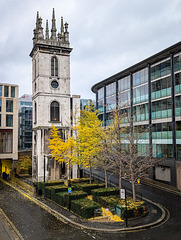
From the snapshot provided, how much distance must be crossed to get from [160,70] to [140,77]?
5.53m

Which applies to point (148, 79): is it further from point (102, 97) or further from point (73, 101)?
point (102, 97)

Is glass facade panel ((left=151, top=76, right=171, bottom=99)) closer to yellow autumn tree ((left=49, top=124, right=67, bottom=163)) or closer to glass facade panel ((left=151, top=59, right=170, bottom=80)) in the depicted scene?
glass facade panel ((left=151, top=59, right=170, bottom=80))

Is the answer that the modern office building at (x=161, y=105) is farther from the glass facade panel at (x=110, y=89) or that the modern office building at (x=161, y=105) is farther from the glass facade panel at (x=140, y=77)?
the glass facade panel at (x=110, y=89)

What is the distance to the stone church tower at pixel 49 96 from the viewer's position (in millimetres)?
37062

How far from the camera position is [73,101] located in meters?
40.0

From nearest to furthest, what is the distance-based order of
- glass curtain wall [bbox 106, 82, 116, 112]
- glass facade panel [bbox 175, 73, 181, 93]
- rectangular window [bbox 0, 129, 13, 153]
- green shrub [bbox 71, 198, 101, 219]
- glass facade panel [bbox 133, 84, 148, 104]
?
green shrub [bbox 71, 198, 101, 219], glass facade panel [bbox 175, 73, 181, 93], glass facade panel [bbox 133, 84, 148, 104], rectangular window [bbox 0, 129, 13, 153], glass curtain wall [bbox 106, 82, 116, 112]

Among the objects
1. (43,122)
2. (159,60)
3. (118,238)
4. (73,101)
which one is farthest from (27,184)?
(159,60)

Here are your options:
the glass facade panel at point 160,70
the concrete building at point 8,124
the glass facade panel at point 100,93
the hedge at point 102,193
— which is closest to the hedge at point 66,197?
the hedge at point 102,193

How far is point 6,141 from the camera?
51.4 m

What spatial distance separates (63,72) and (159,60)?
52.8 feet

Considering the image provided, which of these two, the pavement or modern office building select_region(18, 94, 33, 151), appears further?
modern office building select_region(18, 94, 33, 151)

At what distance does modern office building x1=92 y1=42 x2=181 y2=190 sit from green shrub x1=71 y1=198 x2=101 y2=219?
13.1m

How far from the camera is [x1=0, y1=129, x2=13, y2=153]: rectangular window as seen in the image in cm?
5097

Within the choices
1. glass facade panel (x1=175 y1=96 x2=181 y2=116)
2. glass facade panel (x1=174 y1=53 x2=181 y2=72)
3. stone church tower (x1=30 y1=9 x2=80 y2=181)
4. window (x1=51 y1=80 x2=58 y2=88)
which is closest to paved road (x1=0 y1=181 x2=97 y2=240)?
stone church tower (x1=30 y1=9 x2=80 y2=181)
